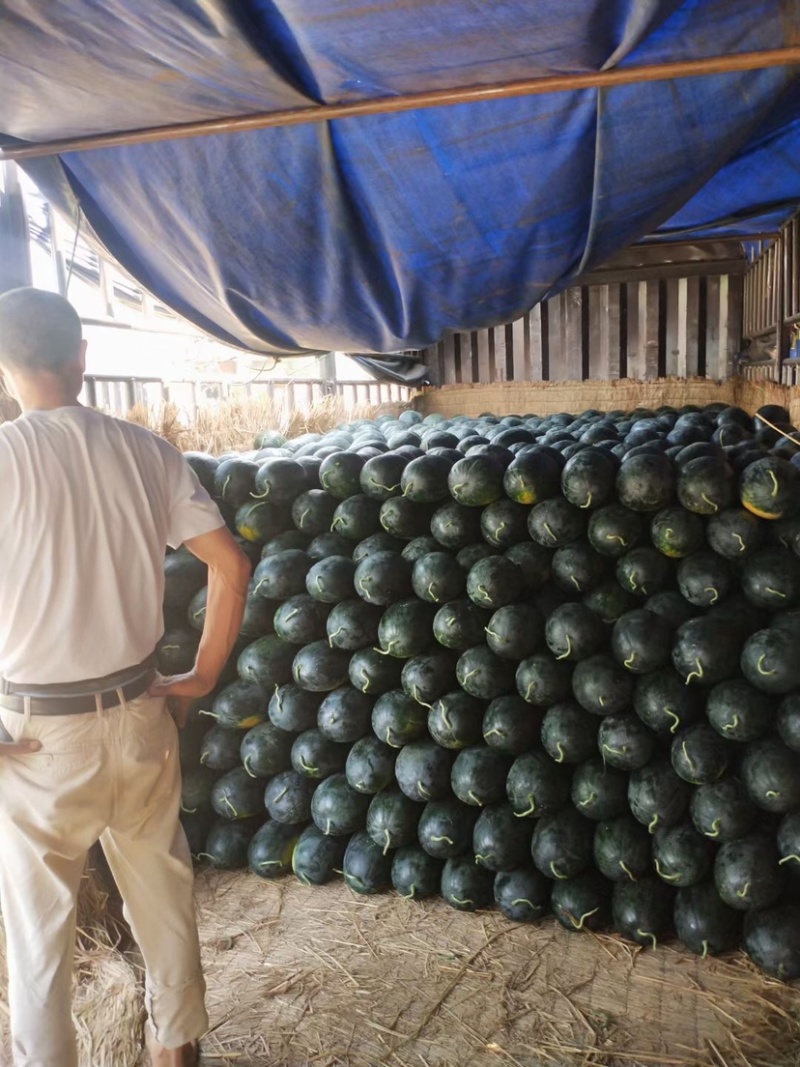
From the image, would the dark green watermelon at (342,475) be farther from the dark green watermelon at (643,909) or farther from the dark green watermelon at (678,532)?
the dark green watermelon at (643,909)

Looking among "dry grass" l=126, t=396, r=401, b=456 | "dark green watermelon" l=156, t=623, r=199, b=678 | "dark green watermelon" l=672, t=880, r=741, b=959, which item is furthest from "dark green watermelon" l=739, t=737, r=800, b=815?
"dry grass" l=126, t=396, r=401, b=456

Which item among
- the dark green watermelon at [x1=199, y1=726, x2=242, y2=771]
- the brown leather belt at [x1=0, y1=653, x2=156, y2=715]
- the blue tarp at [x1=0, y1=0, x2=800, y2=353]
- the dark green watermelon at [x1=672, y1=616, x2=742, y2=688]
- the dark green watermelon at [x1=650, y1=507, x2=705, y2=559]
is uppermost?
the blue tarp at [x1=0, y1=0, x2=800, y2=353]

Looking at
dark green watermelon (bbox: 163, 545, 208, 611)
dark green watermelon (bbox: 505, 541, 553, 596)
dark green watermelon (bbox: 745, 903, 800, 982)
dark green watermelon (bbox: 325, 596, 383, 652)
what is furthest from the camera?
dark green watermelon (bbox: 163, 545, 208, 611)

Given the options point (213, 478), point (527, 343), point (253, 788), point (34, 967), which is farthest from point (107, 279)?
point (34, 967)

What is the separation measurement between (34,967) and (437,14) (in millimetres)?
2326

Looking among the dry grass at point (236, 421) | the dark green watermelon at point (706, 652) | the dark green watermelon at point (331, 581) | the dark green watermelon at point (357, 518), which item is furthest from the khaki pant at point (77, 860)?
the dry grass at point (236, 421)

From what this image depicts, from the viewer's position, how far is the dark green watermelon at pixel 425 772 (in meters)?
2.68

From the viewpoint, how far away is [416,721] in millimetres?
Result: 2750

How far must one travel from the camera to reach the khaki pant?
1743 millimetres

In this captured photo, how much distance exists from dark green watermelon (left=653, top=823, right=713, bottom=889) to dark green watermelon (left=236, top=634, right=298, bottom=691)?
56.8 inches

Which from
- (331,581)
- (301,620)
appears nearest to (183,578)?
(301,620)

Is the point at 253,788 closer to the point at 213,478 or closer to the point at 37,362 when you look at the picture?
the point at 213,478

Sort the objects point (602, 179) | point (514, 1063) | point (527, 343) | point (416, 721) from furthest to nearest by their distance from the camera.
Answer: point (527, 343), point (416, 721), point (602, 179), point (514, 1063)

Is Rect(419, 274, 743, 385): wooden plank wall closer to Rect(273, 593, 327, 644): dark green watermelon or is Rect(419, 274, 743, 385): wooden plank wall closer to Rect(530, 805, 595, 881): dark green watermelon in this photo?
Rect(273, 593, 327, 644): dark green watermelon
